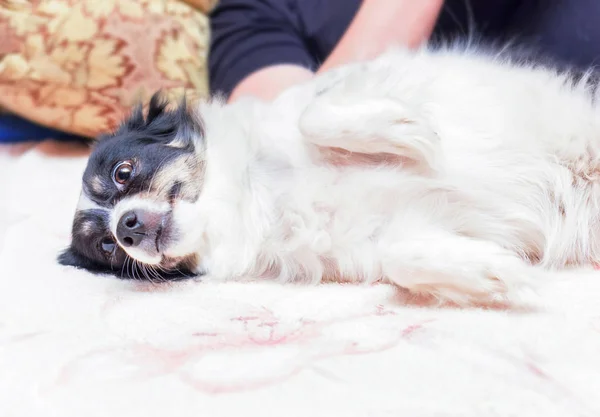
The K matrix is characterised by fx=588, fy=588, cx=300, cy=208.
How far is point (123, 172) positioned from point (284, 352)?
0.69 meters

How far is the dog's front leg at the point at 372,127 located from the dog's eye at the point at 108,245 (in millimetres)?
565

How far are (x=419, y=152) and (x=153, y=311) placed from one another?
650mm

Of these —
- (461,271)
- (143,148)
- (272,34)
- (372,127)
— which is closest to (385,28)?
(272,34)

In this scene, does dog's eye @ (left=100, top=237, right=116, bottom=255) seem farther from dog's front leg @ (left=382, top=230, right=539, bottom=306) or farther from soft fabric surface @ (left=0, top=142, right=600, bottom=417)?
dog's front leg @ (left=382, top=230, right=539, bottom=306)

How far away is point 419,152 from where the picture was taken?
49.8 inches

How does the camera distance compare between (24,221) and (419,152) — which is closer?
(419,152)

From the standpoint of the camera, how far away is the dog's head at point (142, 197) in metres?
1.34

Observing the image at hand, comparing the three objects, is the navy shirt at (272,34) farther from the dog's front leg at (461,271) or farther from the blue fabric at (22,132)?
the dog's front leg at (461,271)

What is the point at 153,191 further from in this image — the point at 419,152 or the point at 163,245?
the point at 419,152

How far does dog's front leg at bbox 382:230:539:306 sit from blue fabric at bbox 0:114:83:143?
1.81 metres

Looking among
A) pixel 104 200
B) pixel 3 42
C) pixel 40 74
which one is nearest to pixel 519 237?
pixel 104 200

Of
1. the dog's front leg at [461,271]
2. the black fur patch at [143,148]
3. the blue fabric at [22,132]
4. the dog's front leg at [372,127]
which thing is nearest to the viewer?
the dog's front leg at [461,271]

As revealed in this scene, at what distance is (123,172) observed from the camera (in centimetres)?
145

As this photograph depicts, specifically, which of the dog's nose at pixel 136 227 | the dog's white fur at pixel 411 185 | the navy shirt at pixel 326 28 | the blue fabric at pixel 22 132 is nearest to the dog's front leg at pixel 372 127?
the dog's white fur at pixel 411 185
